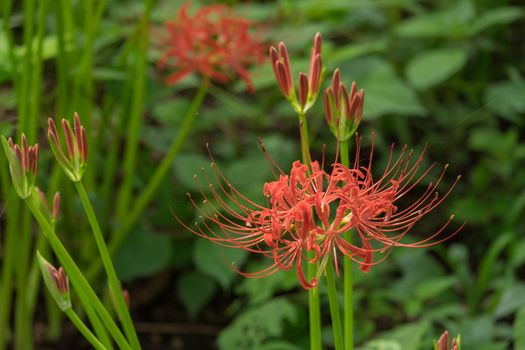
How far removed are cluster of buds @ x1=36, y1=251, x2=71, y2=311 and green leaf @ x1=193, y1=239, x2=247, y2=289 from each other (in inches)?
33.8

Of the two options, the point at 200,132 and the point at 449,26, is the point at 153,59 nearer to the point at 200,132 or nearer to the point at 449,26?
the point at 200,132

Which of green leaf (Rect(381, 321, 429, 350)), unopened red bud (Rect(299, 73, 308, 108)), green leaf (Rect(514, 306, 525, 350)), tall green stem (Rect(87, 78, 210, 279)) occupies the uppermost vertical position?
unopened red bud (Rect(299, 73, 308, 108))

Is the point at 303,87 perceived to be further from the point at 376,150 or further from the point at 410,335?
the point at 376,150

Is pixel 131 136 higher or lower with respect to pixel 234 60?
lower

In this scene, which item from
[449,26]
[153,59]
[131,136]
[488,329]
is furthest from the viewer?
[449,26]

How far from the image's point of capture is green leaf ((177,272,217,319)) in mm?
1977

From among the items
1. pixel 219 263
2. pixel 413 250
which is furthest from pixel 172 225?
pixel 413 250

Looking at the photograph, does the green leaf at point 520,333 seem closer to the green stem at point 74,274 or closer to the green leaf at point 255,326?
the green leaf at point 255,326

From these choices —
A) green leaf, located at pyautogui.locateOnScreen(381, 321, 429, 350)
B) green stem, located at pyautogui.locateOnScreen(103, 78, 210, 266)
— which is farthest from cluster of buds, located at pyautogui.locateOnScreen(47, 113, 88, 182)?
green stem, located at pyautogui.locateOnScreen(103, 78, 210, 266)

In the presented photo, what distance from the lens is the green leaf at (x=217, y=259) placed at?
1.80 metres

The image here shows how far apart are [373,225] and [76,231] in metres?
1.20

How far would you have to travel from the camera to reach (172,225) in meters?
2.10

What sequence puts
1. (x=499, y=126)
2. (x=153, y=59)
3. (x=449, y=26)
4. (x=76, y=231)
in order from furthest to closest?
1. (x=499, y=126)
2. (x=449, y=26)
3. (x=153, y=59)
4. (x=76, y=231)

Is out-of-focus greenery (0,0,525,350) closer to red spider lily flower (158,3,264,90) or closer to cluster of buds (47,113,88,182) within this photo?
red spider lily flower (158,3,264,90)
